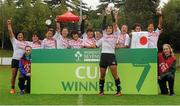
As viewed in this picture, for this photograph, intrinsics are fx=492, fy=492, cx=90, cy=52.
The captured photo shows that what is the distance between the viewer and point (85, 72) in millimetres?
13688

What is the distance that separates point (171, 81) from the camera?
13453mm

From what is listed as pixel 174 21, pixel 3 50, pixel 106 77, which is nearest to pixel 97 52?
pixel 106 77

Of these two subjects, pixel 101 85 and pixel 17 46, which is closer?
pixel 101 85

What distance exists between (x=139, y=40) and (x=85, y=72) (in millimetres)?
1764

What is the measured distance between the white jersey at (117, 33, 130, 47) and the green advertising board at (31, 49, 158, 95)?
452 millimetres

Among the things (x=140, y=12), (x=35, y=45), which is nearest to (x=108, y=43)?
(x=35, y=45)

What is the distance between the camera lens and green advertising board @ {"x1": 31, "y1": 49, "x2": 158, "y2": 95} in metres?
13.5

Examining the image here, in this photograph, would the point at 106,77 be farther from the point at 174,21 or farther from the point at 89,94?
the point at 174,21

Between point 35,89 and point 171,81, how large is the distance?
378cm

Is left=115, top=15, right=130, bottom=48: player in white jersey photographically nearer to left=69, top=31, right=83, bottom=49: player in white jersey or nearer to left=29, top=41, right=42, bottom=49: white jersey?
left=69, top=31, right=83, bottom=49: player in white jersey

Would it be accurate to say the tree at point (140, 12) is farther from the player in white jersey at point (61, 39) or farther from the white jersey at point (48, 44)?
the white jersey at point (48, 44)

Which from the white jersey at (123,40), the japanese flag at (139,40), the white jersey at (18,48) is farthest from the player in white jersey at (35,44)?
the japanese flag at (139,40)

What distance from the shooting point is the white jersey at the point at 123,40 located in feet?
45.6

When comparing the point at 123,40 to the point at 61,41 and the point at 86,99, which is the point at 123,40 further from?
the point at 86,99
